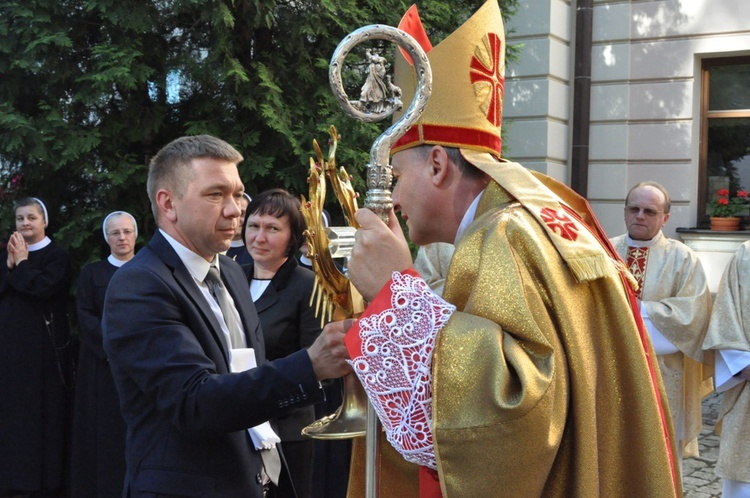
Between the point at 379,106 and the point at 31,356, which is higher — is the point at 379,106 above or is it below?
above

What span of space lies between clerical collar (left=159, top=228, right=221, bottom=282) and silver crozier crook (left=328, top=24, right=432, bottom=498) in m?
0.88

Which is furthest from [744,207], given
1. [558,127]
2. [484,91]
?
[484,91]

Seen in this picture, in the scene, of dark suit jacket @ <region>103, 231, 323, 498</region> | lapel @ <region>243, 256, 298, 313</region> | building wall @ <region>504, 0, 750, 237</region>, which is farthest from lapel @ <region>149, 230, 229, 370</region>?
building wall @ <region>504, 0, 750, 237</region>

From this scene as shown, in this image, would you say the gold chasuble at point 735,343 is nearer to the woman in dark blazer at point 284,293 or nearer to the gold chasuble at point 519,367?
the woman in dark blazer at point 284,293

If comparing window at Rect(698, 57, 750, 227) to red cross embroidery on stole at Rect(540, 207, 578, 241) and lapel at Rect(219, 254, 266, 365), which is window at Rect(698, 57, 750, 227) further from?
red cross embroidery on stole at Rect(540, 207, 578, 241)

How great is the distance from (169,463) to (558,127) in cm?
866

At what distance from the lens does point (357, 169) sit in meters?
6.32

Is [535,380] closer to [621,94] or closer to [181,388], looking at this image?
[181,388]

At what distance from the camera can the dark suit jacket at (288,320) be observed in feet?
13.5

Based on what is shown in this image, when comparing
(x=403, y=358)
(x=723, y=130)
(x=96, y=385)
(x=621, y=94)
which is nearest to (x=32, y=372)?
(x=96, y=385)

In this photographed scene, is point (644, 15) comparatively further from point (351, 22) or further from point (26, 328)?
point (26, 328)

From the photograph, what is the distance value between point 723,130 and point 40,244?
311 inches

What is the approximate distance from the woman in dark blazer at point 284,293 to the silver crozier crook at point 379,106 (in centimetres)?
184

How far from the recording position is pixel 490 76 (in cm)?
227
